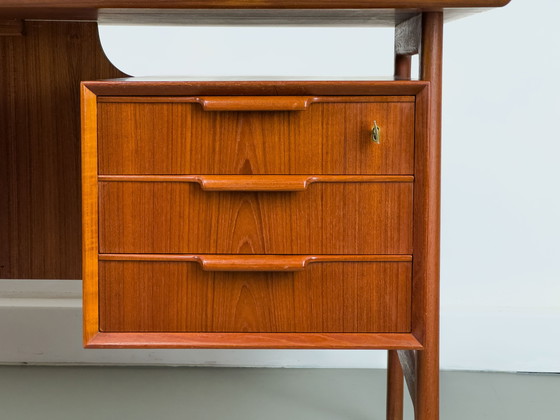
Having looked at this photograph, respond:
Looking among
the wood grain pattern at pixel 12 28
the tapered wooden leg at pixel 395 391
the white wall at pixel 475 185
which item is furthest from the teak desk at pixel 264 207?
the white wall at pixel 475 185

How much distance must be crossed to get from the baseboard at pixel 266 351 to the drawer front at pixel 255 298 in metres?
0.82

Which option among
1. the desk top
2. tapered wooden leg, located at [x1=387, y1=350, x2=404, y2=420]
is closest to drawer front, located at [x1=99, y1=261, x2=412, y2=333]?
the desk top

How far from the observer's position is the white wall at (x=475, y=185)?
73.5 inches

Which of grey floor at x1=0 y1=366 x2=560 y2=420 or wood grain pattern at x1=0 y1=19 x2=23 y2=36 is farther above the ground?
wood grain pattern at x1=0 y1=19 x2=23 y2=36

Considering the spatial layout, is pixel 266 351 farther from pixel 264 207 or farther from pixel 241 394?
pixel 264 207

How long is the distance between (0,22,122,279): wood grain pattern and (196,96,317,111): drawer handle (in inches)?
30.1

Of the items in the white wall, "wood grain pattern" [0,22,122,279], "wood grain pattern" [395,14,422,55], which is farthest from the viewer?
the white wall

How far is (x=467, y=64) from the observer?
189cm

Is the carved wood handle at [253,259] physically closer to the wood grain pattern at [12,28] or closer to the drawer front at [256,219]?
the drawer front at [256,219]

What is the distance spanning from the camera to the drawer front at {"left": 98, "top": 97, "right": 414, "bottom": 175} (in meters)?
1.08

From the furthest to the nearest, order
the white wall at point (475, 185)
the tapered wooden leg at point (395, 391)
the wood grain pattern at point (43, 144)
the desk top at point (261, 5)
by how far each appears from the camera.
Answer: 1. the white wall at point (475, 185)
2. the wood grain pattern at point (43, 144)
3. the tapered wooden leg at point (395, 391)
4. the desk top at point (261, 5)

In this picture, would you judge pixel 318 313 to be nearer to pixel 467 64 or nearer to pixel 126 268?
pixel 126 268

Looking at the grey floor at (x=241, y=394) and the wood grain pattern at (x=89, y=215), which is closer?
the wood grain pattern at (x=89, y=215)

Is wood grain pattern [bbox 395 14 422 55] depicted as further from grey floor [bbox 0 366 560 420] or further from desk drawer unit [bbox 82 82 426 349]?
grey floor [bbox 0 366 560 420]
